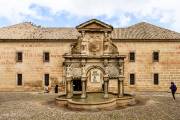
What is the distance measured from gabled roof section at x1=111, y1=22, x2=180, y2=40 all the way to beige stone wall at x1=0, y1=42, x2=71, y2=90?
24.1ft

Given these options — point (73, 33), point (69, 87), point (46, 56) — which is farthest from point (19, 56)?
point (69, 87)

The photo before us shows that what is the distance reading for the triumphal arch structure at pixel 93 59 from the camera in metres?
22.5

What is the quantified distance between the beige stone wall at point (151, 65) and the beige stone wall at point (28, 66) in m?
7.48

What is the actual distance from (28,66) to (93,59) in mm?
12109

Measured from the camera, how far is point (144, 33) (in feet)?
110

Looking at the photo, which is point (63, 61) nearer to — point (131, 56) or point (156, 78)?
point (131, 56)

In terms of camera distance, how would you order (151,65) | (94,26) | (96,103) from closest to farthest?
(96,103) < (94,26) < (151,65)

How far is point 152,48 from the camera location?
32219 millimetres

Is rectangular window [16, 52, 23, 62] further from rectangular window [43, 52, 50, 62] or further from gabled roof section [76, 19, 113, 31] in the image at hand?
gabled roof section [76, 19, 113, 31]

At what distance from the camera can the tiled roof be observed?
32.6 m

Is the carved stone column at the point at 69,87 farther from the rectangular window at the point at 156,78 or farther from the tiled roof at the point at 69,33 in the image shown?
the rectangular window at the point at 156,78

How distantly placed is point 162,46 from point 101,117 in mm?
18050

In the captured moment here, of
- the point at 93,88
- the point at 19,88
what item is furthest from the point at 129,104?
the point at 19,88

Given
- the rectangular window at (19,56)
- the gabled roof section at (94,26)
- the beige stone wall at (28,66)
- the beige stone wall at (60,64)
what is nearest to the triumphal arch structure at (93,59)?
the gabled roof section at (94,26)
